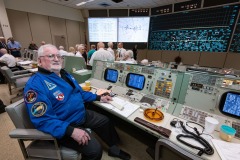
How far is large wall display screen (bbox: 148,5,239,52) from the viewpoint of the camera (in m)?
4.73

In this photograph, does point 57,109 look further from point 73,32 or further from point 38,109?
point 73,32

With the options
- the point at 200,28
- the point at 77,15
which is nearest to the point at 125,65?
the point at 200,28

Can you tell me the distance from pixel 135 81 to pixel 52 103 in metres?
1.02

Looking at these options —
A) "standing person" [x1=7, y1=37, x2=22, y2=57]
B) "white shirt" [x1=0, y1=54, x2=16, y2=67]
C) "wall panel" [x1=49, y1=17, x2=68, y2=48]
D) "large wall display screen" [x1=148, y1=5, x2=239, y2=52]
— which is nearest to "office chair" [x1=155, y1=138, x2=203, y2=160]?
"white shirt" [x1=0, y1=54, x2=16, y2=67]

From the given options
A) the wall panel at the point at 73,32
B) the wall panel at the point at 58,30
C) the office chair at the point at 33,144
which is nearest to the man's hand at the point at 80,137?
the office chair at the point at 33,144

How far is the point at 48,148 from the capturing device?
3.43ft

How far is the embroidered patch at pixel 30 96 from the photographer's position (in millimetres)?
1011

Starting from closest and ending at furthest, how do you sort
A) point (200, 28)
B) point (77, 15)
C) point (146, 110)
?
point (146, 110)
point (200, 28)
point (77, 15)

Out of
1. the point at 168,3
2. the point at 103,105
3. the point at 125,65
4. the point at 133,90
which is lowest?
the point at 103,105

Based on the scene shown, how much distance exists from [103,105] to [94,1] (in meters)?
6.28

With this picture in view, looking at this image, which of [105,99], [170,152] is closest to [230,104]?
[170,152]

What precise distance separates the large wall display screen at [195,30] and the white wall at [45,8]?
4794 millimetres

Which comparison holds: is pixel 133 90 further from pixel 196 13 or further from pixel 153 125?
pixel 196 13

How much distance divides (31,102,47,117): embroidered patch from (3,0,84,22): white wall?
22.1ft
